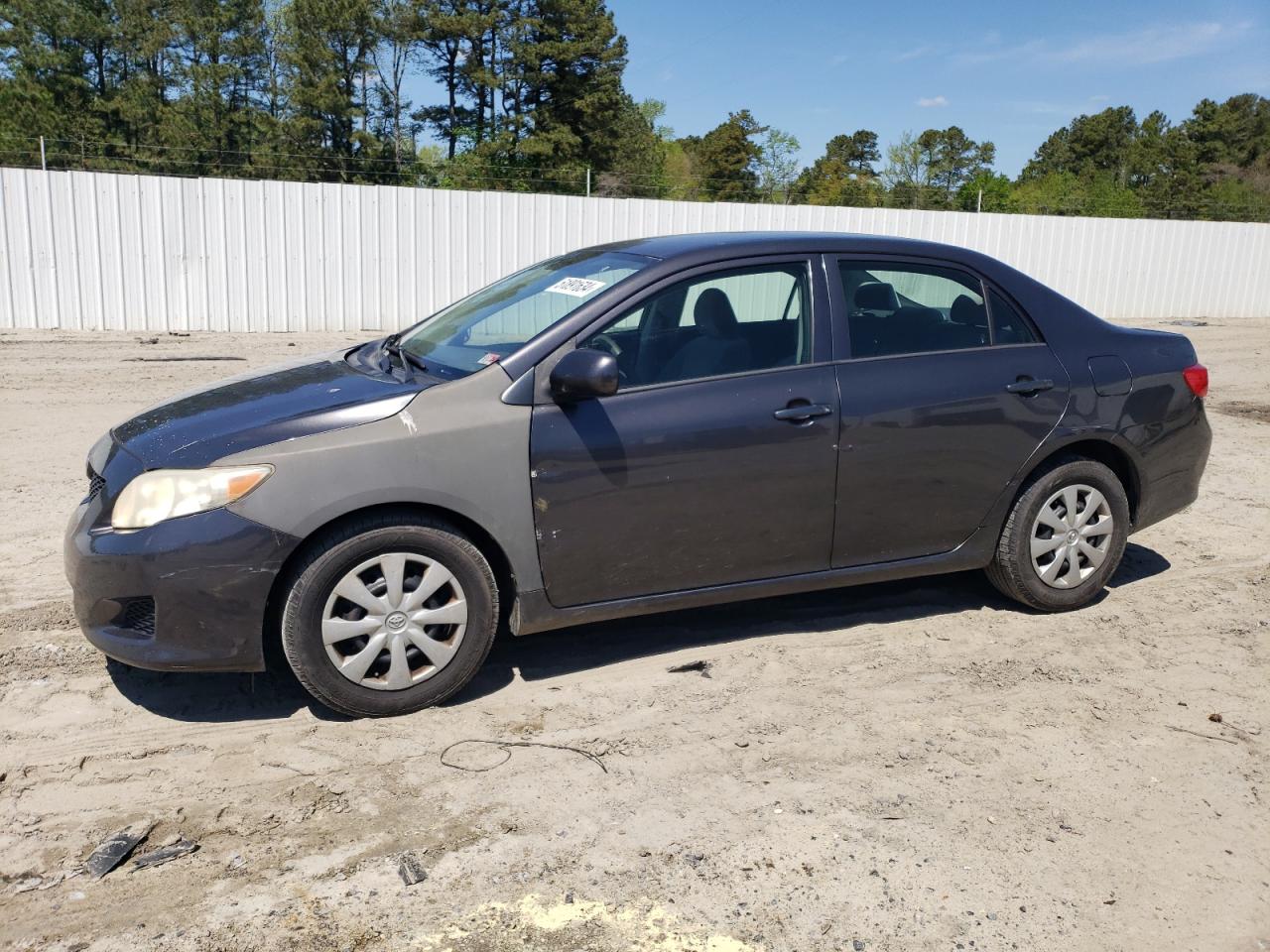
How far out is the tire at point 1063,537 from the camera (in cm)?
505

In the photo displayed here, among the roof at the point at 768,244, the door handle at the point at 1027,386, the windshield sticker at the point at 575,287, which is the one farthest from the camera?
the door handle at the point at 1027,386

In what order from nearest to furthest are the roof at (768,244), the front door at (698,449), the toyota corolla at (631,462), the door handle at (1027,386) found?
1. the toyota corolla at (631,462)
2. the front door at (698,449)
3. the roof at (768,244)
4. the door handle at (1027,386)

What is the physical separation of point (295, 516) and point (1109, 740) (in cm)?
299

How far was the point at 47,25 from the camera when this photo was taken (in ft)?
146

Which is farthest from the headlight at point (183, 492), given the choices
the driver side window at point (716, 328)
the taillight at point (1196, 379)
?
the taillight at point (1196, 379)

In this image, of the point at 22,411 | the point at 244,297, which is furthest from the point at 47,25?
the point at 22,411

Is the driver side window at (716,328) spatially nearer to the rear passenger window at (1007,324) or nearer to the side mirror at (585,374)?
the side mirror at (585,374)

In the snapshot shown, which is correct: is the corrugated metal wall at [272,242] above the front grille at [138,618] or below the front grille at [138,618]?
above

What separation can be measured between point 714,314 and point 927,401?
3.22 feet

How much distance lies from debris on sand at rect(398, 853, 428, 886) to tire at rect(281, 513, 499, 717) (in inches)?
34.1

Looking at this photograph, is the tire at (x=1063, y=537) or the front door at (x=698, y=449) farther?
the tire at (x=1063, y=537)

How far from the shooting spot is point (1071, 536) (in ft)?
17.0

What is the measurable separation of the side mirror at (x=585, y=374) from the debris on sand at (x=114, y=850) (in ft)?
6.44

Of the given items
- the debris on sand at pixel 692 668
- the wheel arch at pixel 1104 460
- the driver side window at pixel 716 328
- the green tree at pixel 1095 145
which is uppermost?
the green tree at pixel 1095 145
